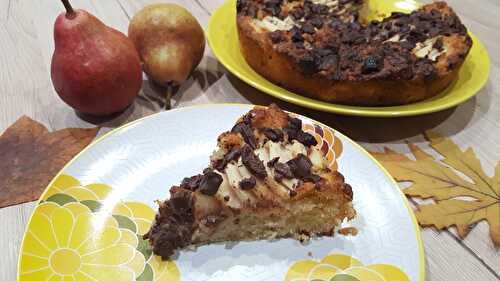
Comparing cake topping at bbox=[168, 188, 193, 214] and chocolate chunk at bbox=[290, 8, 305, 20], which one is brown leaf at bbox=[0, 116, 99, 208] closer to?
cake topping at bbox=[168, 188, 193, 214]

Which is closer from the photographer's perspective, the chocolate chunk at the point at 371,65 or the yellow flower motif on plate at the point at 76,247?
the yellow flower motif on plate at the point at 76,247

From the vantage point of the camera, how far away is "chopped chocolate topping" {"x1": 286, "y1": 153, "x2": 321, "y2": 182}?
Answer: 4.15 feet

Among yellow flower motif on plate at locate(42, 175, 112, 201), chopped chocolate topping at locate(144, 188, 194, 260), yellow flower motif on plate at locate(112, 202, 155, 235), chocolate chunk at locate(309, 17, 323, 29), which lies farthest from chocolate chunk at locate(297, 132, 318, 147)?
chocolate chunk at locate(309, 17, 323, 29)

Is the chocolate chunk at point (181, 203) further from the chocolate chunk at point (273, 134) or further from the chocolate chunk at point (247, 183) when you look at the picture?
the chocolate chunk at point (273, 134)

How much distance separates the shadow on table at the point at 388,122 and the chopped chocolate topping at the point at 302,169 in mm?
→ 509

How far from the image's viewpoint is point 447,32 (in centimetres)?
187

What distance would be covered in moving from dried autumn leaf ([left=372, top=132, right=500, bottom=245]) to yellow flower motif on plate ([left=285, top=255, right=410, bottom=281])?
0.31 metres

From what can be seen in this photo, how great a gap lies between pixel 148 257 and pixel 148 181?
0.86 ft

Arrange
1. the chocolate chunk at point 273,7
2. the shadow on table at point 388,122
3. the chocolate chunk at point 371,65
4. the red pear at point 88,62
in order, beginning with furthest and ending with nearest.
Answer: the chocolate chunk at point 273,7 → the shadow on table at point 388,122 → the chocolate chunk at point 371,65 → the red pear at point 88,62

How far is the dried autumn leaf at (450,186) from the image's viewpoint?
1.43 meters

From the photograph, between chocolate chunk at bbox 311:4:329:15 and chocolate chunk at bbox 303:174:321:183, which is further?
chocolate chunk at bbox 311:4:329:15

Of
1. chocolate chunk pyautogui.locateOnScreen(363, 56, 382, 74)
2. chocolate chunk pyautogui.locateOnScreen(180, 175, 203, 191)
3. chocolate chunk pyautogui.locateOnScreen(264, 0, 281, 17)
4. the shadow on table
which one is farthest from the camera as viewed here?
chocolate chunk pyautogui.locateOnScreen(264, 0, 281, 17)

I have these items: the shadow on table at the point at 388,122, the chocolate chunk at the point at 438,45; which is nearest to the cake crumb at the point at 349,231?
the shadow on table at the point at 388,122

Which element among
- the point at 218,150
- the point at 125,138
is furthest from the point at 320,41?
the point at 125,138
